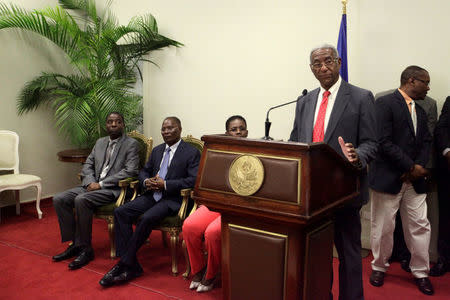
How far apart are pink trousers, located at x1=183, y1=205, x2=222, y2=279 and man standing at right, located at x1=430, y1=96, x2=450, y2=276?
6.32ft

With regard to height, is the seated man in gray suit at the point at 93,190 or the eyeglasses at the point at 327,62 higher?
the eyeglasses at the point at 327,62

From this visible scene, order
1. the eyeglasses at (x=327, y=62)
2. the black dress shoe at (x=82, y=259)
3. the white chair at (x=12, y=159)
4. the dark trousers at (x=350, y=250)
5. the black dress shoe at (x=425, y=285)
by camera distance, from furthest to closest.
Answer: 1. the white chair at (x=12, y=159)
2. the black dress shoe at (x=82, y=259)
3. the black dress shoe at (x=425, y=285)
4. the dark trousers at (x=350, y=250)
5. the eyeglasses at (x=327, y=62)

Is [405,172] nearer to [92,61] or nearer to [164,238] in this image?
[164,238]

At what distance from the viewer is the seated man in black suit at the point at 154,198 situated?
10.9ft

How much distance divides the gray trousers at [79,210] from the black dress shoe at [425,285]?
2828 mm

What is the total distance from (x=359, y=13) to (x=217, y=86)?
1823 millimetres

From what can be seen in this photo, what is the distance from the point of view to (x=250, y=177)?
67.5 inches

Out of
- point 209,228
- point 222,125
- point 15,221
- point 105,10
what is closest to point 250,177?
point 209,228

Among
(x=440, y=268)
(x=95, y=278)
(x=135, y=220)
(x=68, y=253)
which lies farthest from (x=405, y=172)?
(x=68, y=253)

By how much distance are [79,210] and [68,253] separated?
17.0 inches

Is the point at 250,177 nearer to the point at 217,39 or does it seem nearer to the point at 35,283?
the point at 35,283

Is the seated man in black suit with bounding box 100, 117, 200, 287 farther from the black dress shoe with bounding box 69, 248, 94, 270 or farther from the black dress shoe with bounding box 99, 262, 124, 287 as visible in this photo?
the black dress shoe with bounding box 69, 248, 94, 270

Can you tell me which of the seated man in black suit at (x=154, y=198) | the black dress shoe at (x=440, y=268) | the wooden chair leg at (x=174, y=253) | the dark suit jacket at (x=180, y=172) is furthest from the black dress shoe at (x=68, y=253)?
the black dress shoe at (x=440, y=268)

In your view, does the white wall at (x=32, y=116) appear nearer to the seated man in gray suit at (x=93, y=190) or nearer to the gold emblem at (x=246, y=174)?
the seated man in gray suit at (x=93, y=190)
